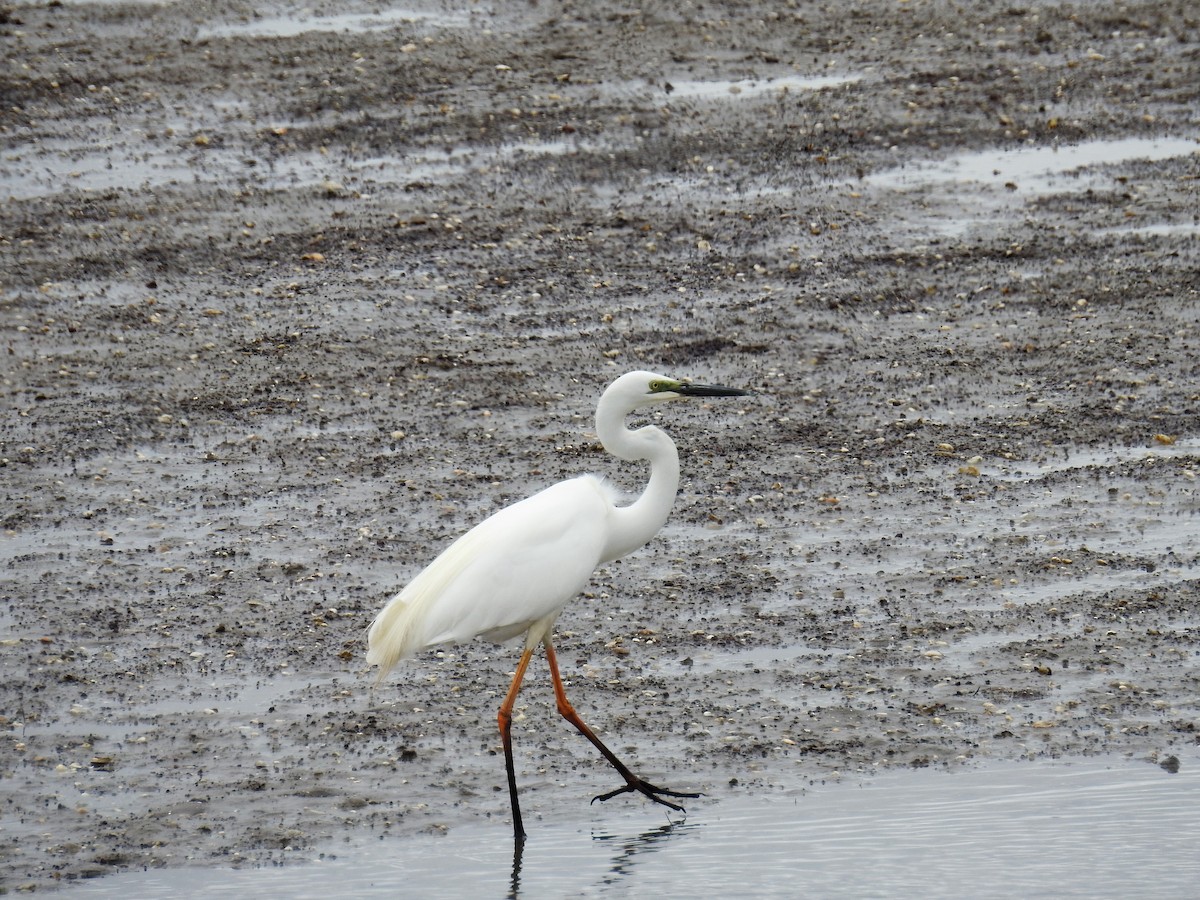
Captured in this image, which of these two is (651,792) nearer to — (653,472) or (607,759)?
(607,759)

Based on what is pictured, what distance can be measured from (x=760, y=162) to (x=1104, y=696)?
22.2ft

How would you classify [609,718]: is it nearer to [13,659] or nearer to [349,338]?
[13,659]

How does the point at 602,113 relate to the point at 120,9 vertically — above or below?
below

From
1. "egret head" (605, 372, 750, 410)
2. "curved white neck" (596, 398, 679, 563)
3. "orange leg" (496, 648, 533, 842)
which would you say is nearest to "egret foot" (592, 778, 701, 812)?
"orange leg" (496, 648, 533, 842)

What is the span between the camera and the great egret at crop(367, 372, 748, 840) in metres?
6.09

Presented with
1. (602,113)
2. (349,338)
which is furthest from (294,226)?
(602,113)

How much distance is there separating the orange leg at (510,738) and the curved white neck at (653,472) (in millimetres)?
555

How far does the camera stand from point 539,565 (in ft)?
20.2

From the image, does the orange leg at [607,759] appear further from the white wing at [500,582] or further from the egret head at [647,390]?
the egret head at [647,390]

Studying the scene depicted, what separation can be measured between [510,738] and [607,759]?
37 cm

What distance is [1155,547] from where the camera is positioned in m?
7.66

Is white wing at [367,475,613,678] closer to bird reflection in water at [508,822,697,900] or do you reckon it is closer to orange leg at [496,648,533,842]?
orange leg at [496,648,533,842]

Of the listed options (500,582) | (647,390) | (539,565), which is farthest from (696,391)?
(500,582)

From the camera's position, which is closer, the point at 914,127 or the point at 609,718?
the point at 609,718
